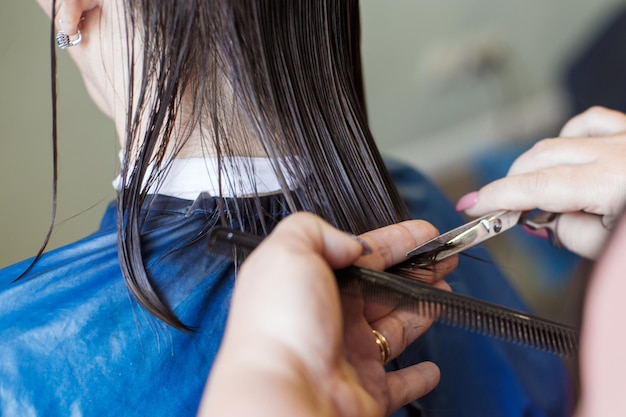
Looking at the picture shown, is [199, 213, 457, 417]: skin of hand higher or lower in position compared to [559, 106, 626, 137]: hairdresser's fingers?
higher

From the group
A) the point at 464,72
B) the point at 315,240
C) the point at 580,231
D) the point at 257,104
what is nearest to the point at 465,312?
the point at 315,240

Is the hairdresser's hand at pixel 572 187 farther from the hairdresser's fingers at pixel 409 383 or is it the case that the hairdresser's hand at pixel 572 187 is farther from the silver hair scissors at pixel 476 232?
the hairdresser's fingers at pixel 409 383

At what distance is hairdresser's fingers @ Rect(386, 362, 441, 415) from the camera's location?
0.77 meters

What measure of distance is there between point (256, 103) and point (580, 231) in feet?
1.79

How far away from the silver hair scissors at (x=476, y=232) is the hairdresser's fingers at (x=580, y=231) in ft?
0.05

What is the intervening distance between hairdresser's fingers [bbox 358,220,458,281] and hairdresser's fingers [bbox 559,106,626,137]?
19.9 inches

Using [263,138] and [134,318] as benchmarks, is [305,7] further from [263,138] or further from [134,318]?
[134,318]

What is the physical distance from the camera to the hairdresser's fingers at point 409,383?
0.77 m

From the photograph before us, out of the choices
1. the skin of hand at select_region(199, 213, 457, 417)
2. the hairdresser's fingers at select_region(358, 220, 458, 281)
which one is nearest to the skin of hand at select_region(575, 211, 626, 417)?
the skin of hand at select_region(199, 213, 457, 417)

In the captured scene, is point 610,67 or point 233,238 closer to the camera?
point 233,238

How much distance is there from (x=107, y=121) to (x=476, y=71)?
54.7 inches

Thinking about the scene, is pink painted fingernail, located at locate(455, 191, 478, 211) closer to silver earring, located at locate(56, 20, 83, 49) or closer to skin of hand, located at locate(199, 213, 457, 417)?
skin of hand, located at locate(199, 213, 457, 417)

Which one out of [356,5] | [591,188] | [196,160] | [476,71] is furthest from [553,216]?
[476,71]

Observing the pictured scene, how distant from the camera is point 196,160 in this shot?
97 cm
